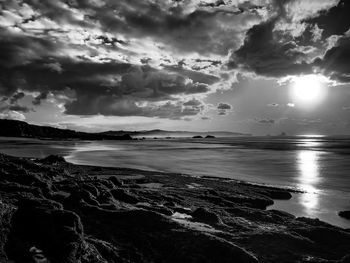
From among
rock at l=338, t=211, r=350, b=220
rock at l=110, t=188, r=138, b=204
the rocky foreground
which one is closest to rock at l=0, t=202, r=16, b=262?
the rocky foreground

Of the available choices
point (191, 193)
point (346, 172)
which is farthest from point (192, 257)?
point (346, 172)

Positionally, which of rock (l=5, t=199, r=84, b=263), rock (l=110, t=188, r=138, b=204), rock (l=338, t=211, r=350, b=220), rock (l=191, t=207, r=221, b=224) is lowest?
rock (l=338, t=211, r=350, b=220)

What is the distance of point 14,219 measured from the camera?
8023 mm

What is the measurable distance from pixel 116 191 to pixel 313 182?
2275cm

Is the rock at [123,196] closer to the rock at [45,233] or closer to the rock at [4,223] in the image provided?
the rock at [45,233]

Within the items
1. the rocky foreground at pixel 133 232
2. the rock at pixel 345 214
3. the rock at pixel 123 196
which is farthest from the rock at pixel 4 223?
the rock at pixel 345 214

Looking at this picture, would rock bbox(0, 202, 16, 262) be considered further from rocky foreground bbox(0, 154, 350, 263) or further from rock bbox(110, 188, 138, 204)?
rock bbox(110, 188, 138, 204)

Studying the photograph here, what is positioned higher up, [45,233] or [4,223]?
[4,223]

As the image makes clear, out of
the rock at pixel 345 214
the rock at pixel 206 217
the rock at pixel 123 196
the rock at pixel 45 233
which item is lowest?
the rock at pixel 345 214

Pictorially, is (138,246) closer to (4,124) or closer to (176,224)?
(176,224)

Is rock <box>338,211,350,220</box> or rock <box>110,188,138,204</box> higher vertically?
rock <box>110,188,138,204</box>

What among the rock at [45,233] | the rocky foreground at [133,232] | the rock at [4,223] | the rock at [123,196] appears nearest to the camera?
the rock at [4,223]

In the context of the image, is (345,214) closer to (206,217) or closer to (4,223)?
(206,217)

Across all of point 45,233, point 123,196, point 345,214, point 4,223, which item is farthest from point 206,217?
point 345,214
